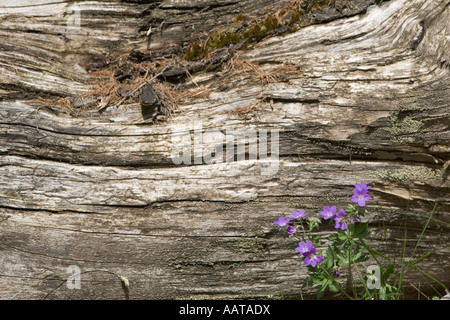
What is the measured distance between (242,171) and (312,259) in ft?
2.78

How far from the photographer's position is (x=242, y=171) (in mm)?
2949

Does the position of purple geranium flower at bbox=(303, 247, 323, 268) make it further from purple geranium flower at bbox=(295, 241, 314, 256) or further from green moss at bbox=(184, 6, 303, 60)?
green moss at bbox=(184, 6, 303, 60)

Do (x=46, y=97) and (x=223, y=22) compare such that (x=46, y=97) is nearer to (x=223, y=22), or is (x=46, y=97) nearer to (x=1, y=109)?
(x=1, y=109)

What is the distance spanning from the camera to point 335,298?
3.05 meters

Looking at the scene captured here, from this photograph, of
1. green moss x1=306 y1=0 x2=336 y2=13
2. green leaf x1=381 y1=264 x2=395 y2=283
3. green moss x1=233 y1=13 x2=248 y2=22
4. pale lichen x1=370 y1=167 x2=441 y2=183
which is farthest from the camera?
green moss x1=233 y1=13 x2=248 y2=22

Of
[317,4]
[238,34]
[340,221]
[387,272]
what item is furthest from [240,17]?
[387,272]

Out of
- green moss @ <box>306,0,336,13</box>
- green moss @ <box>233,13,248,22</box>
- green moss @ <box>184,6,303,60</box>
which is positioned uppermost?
green moss @ <box>233,13,248,22</box>

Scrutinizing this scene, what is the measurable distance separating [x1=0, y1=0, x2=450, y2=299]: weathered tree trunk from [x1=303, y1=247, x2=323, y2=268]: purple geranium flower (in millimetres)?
600

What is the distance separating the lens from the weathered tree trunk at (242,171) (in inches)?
115

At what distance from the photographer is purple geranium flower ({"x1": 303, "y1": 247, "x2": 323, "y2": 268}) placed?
2328mm

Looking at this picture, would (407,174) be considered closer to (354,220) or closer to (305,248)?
(354,220)

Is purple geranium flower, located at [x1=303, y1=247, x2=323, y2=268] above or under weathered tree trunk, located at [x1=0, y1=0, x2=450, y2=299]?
under

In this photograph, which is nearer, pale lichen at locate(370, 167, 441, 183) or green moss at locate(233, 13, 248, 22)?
pale lichen at locate(370, 167, 441, 183)

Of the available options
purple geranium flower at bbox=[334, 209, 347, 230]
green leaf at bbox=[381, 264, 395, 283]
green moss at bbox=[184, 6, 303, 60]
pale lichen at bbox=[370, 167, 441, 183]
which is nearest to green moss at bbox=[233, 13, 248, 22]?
green moss at bbox=[184, 6, 303, 60]
